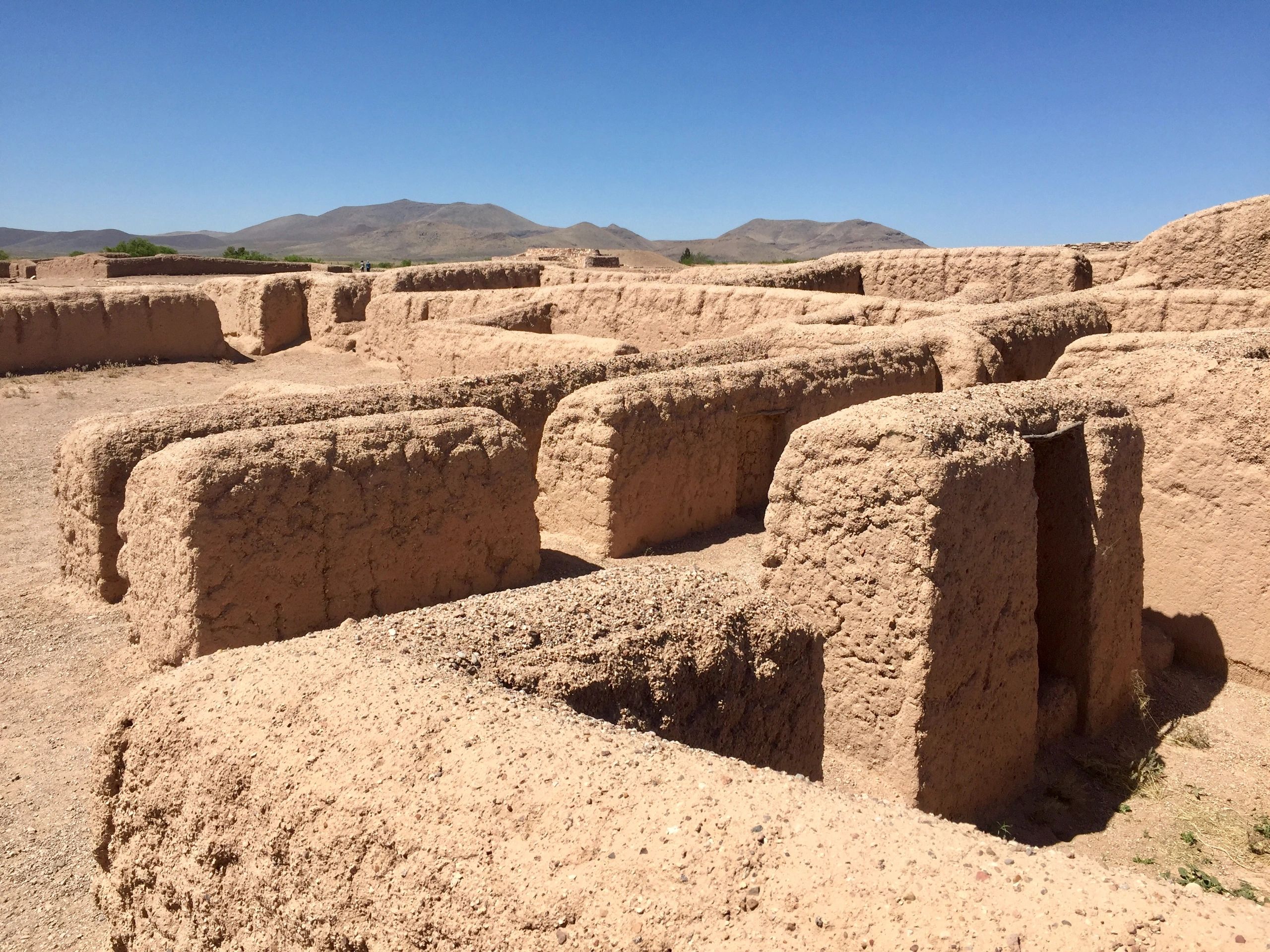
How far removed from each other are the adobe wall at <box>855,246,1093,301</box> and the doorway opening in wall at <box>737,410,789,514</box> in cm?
677

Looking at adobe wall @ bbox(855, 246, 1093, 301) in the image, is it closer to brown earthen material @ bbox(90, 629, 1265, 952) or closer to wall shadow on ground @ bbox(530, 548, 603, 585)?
wall shadow on ground @ bbox(530, 548, 603, 585)

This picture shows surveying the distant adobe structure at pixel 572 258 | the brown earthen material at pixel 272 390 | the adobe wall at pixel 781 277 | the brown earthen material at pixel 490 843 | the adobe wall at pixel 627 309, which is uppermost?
the distant adobe structure at pixel 572 258

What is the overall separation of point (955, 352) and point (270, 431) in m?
6.43

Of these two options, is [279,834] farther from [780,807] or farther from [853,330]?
[853,330]

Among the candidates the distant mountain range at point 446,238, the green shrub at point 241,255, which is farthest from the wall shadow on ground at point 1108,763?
the distant mountain range at point 446,238

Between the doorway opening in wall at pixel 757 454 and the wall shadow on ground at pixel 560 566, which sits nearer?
the wall shadow on ground at pixel 560 566

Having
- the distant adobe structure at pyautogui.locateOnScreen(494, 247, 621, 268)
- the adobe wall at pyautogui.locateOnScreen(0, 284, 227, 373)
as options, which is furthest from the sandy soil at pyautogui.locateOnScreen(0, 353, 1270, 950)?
the distant adobe structure at pyautogui.locateOnScreen(494, 247, 621, 268)

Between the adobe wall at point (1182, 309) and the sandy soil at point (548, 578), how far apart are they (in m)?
5.21

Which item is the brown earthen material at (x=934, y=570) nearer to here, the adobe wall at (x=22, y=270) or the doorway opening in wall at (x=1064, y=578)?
the doorway opening in wall at (x=1064, y=578)

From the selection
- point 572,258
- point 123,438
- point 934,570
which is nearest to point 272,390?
point 123,438

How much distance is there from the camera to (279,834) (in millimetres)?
2145

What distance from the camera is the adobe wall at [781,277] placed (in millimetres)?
14781

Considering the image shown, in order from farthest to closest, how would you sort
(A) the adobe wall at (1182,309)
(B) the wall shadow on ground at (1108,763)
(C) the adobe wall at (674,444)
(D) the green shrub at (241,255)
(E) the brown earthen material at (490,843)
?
(D) the green shrub at (241,255), (A) the adobe wall at (1182,309), (C) the adobe wall at (674,444), (B) the wall shadow on ground at (1108,763), (E) the brown earthen material at (490,843)

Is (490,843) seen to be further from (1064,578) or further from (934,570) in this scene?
(1064,578)
